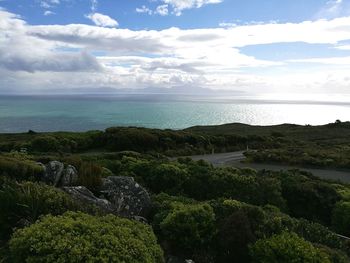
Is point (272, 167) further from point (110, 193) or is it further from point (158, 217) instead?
point (158, 217)

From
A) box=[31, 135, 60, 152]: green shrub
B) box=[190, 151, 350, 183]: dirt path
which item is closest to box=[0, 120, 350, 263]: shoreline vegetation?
box=[190, 151, 350, 183]: dirt path

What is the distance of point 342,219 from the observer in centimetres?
1227

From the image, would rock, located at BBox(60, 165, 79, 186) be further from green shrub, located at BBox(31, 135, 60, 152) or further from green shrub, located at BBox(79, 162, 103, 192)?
green shrub, located at BBox(31, 135, 60, 152)

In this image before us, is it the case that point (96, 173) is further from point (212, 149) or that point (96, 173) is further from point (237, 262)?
point (212, 149)

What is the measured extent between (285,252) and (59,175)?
18.9ft

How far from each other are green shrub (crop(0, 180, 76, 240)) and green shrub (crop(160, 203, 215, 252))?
1.88 metres

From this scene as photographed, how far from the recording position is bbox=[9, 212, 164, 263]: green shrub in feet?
16.3

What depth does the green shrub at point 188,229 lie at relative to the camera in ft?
23.6

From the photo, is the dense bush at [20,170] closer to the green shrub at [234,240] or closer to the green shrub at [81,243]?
the green shrub at [81,243]

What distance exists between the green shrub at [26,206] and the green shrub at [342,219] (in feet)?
29.4

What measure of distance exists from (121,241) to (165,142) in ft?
94.4

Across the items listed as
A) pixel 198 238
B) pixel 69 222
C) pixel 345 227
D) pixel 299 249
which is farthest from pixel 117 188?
pixel 345 227

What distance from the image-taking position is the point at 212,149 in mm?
36219

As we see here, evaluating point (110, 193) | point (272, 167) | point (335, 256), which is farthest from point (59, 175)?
point (272, 167)
